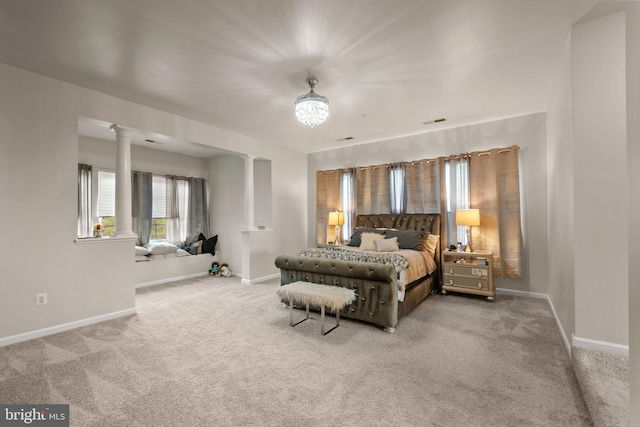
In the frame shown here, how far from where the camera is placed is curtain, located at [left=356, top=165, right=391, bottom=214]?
5.55 m

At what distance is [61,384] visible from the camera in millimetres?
2137

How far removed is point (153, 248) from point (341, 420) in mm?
5037

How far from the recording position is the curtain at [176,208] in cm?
618

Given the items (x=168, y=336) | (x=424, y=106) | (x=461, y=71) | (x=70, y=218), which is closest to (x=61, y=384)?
(x=168, y=336)

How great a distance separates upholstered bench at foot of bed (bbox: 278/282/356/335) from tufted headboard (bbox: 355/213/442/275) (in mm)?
2233

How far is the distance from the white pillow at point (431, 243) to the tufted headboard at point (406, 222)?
9 centimetres

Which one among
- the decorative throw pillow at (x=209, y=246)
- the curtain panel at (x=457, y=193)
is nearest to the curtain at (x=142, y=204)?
the decorative throw pillow at (x=209, y=246)

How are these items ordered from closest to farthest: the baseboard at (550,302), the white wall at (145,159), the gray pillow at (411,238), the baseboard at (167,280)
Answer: the baseboard at (550,302) < the gray pillow at (411,238) < the white wall at (145,159) < the baseboard at (167,280)

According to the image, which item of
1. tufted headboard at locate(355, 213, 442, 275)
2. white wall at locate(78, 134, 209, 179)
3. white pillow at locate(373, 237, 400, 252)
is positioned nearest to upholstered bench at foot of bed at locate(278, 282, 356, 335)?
white pillow at locate(373, 237, 400, 252)

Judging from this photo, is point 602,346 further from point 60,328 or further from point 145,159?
point 145,159

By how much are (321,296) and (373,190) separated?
317 cm

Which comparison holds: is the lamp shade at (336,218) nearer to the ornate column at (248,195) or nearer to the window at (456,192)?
the ornate column at (248,195)

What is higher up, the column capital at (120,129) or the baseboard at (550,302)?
the column capital at (120,129)

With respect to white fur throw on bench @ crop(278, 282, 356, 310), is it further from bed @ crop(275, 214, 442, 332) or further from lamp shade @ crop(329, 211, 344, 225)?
lamp shade @ crop(329, 211, 344, 225)
